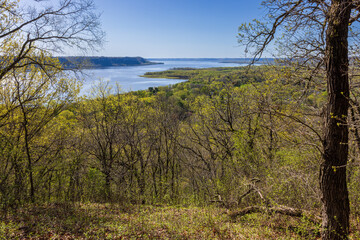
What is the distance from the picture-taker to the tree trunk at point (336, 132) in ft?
11.0

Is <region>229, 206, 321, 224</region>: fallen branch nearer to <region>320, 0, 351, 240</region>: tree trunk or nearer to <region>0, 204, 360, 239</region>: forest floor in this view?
<region>0, 204, 360, 239</region>: forest floor

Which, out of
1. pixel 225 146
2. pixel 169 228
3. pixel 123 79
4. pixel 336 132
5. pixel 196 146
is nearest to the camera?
pixel 336 132

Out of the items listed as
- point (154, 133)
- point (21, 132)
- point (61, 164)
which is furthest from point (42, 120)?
point (154, 133)

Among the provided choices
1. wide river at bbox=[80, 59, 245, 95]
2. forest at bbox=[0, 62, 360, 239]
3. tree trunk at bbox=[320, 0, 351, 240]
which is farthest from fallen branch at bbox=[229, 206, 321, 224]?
wide river at bbox=[80, 59, 245, 95]

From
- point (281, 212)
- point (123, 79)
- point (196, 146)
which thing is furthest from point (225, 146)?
point (123, 79)

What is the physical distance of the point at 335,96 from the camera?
11.4ft

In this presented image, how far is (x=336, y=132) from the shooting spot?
350 centimetres

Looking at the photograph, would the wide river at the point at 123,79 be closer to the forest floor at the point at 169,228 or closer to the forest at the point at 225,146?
the forest at the point at 225,146

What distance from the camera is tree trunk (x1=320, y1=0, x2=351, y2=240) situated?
11.0 feet

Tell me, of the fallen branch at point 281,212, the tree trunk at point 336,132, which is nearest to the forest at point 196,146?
the fallen branch at point 281,212

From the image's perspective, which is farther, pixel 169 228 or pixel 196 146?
pixel 196 146

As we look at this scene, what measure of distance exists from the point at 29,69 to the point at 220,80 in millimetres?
10455

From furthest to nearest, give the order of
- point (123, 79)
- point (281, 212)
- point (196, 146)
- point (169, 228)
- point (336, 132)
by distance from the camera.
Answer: point (123, 79)
point (196, 146)
point (169, 228)
point (281, 212)
point (336, 132)

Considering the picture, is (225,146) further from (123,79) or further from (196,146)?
(123,79)
